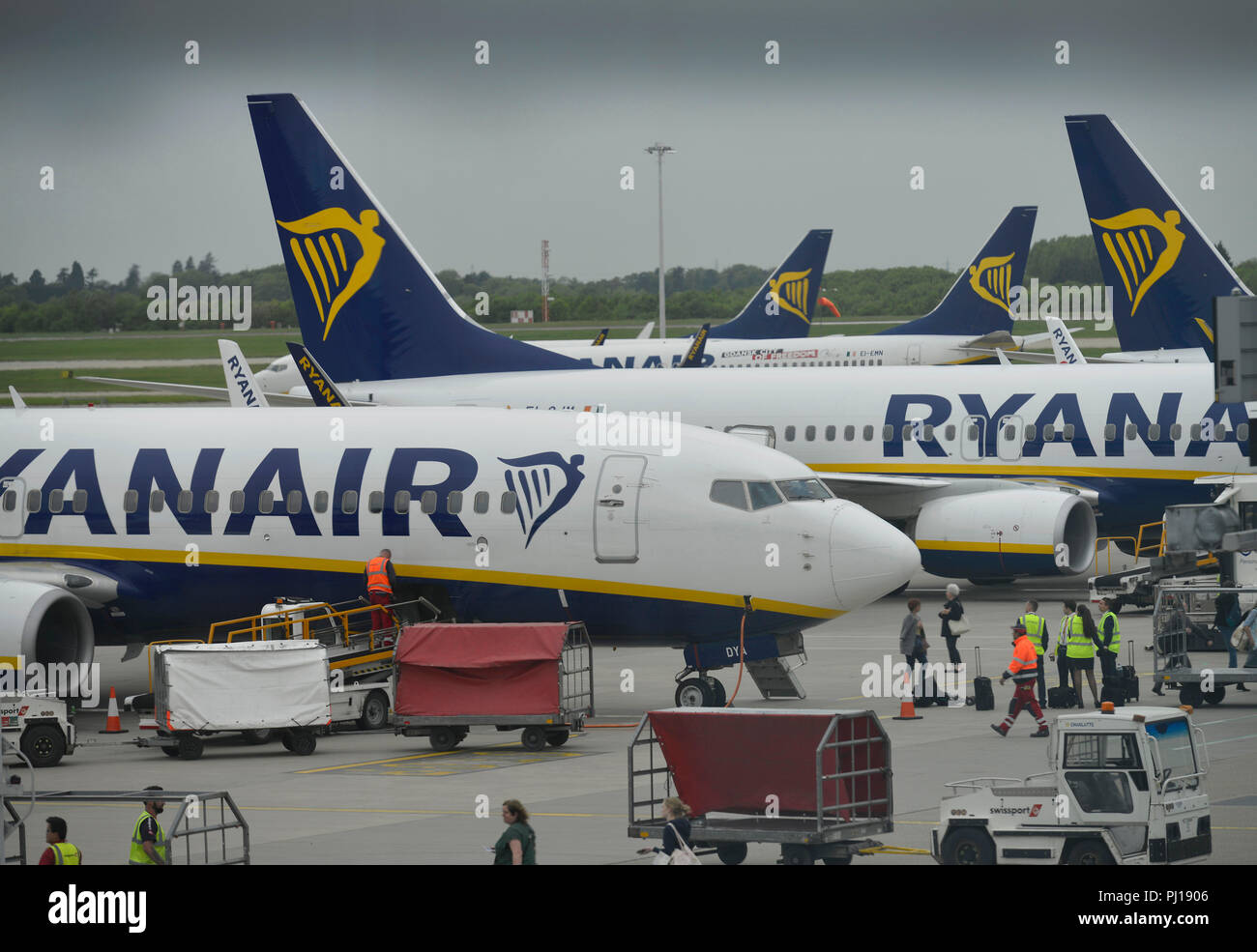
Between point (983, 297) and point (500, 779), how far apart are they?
173ft

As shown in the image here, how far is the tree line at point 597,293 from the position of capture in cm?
5725

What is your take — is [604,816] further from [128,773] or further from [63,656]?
[63,656]

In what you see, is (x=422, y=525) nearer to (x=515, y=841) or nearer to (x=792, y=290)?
(x=515, y=841)

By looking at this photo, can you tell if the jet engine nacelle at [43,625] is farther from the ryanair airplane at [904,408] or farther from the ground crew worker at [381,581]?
the ryanair airplane at [904,408]

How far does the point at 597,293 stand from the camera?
463 feet

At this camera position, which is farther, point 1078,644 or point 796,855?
point 1078,644

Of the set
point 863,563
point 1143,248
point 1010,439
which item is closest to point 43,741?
A: point 863,563

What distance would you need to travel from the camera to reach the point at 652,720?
19594 mm

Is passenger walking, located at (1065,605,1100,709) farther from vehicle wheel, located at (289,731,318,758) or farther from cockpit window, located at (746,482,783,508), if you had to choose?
vehicle wheel, located at (289,731,318,758)

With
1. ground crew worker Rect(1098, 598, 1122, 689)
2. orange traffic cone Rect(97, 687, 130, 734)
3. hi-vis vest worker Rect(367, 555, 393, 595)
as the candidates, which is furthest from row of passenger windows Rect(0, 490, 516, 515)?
ground crew worker Rect(1098, 598, 1122, 689)

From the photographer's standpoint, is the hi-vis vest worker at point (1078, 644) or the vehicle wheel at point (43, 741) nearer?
the vehicle wheel at point (43, 741)

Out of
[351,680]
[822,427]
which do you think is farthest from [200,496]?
[822,427]

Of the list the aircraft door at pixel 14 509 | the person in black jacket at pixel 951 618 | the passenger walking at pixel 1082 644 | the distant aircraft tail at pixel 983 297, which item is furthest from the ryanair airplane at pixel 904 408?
the distant aircraft tail at pixel 983 297

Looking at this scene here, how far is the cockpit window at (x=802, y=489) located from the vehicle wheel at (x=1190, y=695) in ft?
21.0
